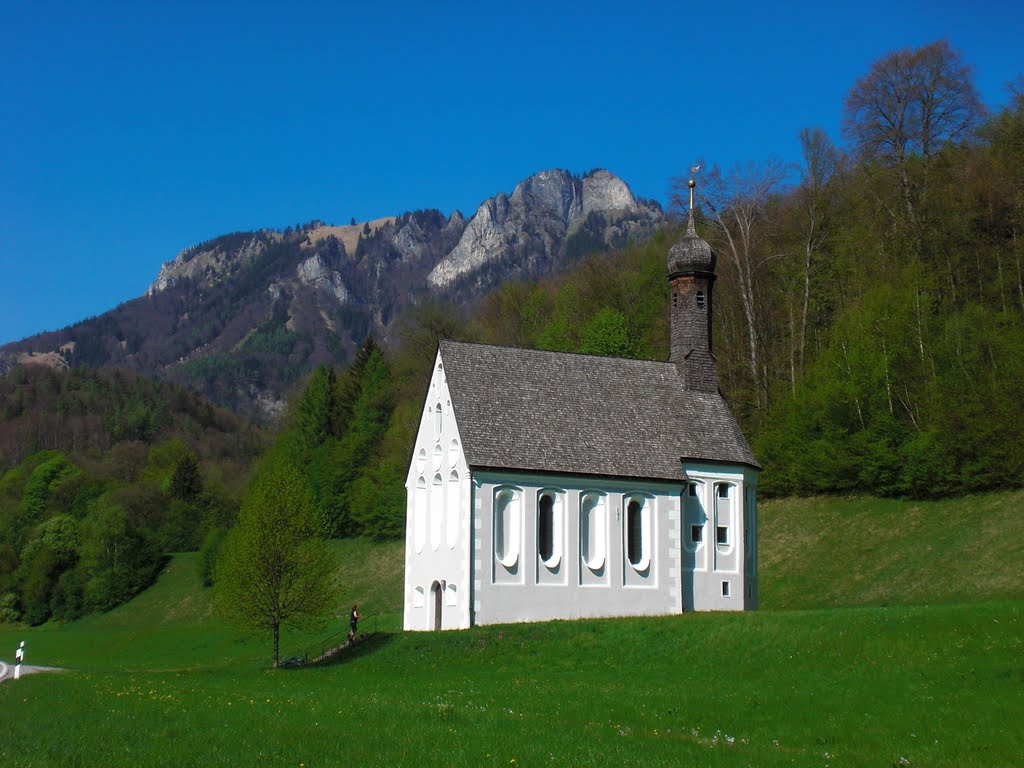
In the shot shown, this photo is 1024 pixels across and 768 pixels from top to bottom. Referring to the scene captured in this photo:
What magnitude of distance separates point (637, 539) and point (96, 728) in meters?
25.2

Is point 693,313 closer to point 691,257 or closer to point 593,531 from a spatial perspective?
point 691,257

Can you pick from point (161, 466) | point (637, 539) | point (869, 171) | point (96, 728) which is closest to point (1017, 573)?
point (637, 539)

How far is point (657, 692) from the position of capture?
24.0 meters

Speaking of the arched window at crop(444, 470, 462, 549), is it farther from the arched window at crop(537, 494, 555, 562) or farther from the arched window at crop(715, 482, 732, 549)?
the arched window at crop(715, 482, 732, 549)

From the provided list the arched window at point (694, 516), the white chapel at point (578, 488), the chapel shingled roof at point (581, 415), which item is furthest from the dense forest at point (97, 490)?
the arched window at point (694, 516)

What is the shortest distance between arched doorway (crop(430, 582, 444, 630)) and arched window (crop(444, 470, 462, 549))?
190 centimetres

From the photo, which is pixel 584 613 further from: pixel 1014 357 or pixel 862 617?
pixel 1014 357

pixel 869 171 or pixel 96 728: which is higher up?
pixel 869 171

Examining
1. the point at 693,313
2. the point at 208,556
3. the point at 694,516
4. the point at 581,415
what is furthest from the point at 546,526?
the point at 208,556

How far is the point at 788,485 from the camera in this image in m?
57.1

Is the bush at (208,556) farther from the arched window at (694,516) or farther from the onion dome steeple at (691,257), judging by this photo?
the arched window at (694,516)

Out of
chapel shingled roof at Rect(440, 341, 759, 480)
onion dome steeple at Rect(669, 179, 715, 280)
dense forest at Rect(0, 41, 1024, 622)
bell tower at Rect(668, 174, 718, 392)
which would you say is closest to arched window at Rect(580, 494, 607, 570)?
chapel shingled roof at Rect(440, 341, 759, 480)

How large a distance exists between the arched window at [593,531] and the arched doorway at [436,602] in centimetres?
556

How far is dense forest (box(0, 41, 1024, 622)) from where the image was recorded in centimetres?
4965
